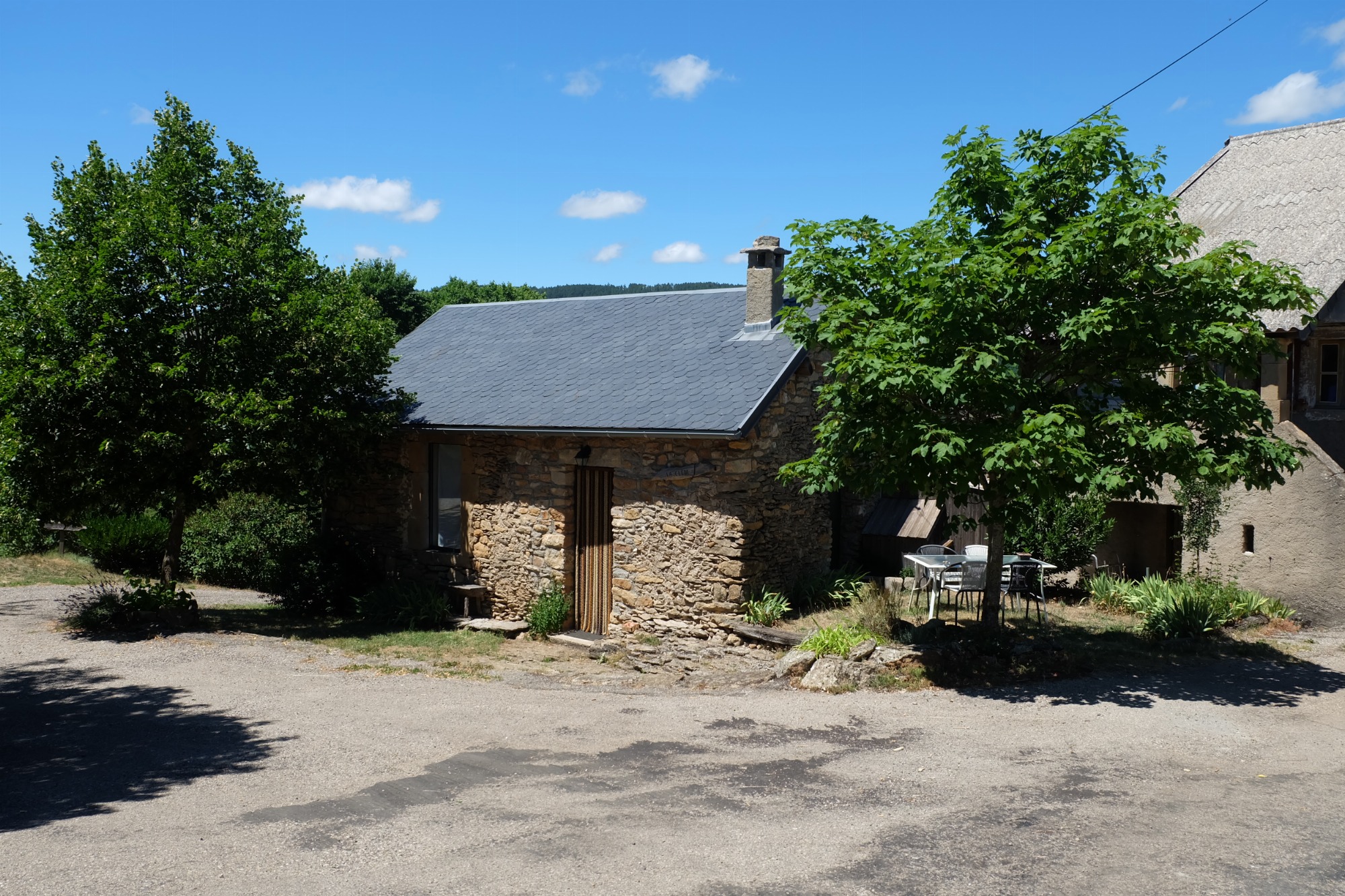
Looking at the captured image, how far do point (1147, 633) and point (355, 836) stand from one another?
9.21 meters

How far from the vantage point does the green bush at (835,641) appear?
10.4m

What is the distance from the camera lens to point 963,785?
680 cm

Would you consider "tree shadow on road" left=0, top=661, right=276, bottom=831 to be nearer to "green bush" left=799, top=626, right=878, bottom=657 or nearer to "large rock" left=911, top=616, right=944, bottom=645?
"green bush" left=799, top=626, right=878, bottom=657

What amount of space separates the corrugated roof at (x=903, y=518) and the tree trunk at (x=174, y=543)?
31.9 feet

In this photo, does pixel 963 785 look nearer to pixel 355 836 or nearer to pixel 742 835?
pixel 742 835

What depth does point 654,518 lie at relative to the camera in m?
12.7

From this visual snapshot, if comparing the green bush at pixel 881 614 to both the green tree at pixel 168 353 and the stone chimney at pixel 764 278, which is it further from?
the green tree at pixel 168 353

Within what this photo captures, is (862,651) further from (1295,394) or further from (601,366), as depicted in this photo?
(1295,394)

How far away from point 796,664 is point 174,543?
9.04 meters

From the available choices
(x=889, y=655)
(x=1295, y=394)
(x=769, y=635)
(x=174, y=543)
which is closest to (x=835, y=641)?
(x=889, y=655)

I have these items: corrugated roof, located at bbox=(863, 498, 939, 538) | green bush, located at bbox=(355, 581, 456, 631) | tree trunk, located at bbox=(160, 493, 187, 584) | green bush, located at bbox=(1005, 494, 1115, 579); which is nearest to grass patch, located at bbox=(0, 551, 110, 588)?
tree trunk, located at bbox=(160, 493, 187, 584)

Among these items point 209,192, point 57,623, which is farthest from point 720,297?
point 57,623

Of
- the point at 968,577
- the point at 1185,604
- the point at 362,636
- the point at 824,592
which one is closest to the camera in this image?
the point at 1185,604

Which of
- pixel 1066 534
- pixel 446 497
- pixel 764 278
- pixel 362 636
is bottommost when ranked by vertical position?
pixel 362 636
